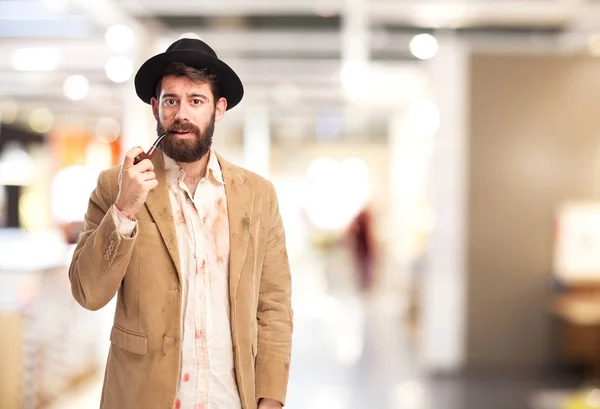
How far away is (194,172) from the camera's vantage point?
5.93ft

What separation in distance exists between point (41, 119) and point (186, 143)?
12.3m

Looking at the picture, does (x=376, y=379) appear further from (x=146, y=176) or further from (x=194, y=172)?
(x=146, y=176)

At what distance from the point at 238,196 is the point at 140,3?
5.21 meters

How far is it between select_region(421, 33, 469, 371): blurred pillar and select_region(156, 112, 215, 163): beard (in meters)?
5.60

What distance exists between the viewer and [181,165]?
177 cm

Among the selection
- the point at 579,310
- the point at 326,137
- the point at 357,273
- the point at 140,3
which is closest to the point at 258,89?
the point at 357,273

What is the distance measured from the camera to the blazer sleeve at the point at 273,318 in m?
1.91

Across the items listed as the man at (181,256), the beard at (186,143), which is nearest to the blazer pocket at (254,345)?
the man at (181,256)

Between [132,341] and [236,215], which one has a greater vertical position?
[236,215]

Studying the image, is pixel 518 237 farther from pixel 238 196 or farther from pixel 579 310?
pixel 238 196

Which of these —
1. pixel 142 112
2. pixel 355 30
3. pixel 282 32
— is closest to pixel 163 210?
pixel 142 112

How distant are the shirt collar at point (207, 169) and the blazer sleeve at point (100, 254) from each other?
0.14m

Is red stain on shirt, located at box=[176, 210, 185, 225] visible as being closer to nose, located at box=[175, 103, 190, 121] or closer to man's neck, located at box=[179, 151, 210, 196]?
man's neck, located at box=[179, 151, 210, 196]

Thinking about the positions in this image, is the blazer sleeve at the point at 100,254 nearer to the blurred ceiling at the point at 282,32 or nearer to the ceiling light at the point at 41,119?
the blurred ceiling at the point at 282,32
